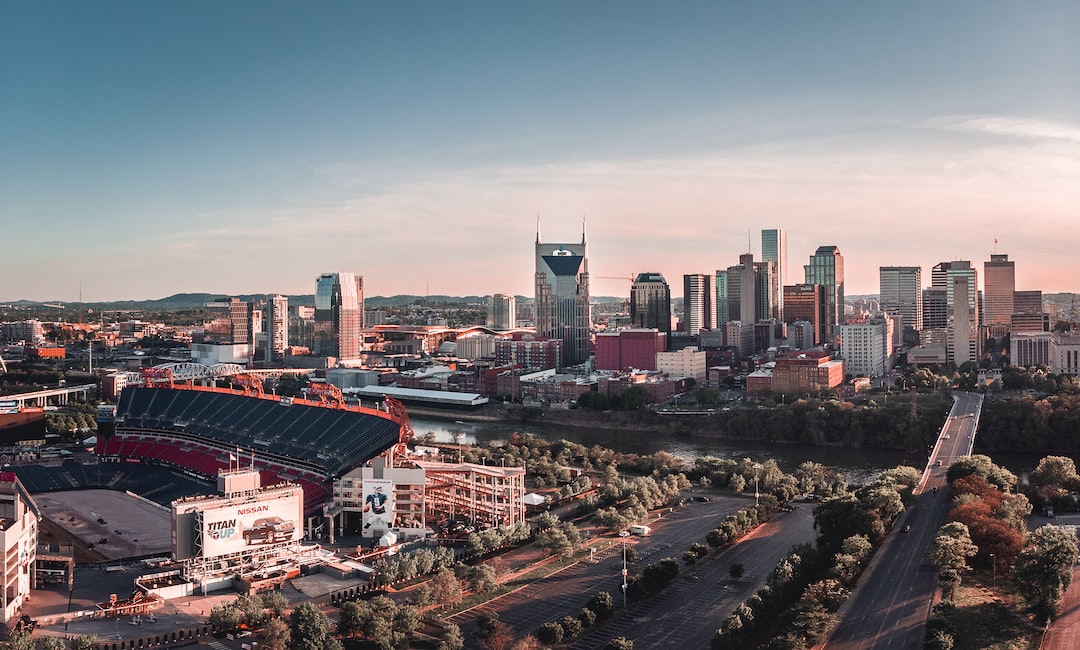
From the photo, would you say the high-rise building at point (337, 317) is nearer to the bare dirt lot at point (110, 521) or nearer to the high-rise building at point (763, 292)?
the high-rise building at point (763, 292)

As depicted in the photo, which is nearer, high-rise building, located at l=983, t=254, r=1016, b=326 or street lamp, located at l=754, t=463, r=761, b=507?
street lamp, located at l=754, t=463, r=761, b=507

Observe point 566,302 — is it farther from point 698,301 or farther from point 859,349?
point 698,301

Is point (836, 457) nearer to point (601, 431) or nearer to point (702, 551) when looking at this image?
point (601, 431)

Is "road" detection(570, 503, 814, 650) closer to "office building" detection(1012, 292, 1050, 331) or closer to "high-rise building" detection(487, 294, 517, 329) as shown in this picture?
"office building" detection(1012, 292, 1050, 331)

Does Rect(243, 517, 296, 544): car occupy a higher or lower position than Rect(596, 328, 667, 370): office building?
lower

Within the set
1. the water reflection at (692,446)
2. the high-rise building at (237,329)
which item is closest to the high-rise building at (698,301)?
the high-rise building at (237,329)

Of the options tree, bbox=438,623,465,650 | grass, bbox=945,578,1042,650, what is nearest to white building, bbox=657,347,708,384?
grass, bbox=945,578,1042,650

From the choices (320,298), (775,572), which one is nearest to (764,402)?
(775,572)
